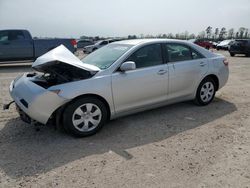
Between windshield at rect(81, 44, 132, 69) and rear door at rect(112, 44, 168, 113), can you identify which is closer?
rear door at rect(112, 44, 168, 113)

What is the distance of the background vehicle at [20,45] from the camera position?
1237cm

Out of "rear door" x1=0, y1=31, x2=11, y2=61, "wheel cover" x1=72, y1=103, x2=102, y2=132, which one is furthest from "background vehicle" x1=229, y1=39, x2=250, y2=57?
"wheel cover" x1=72, y1=103, x2=102, y2=132

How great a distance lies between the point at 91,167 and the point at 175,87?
2572 millimetres

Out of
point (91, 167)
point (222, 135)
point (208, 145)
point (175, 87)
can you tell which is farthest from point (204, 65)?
point (91, 167)

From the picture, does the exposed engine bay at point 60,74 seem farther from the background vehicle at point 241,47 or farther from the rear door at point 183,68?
the background vehicle at point 241,47

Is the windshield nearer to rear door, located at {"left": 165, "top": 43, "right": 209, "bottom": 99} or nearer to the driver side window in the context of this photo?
rear door, located at {"left": 165, "top": 43, "right": 209, "bottom": 99}

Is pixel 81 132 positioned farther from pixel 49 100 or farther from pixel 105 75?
pixel 105 75

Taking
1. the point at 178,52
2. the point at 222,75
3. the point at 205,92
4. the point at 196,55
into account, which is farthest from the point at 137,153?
the point at 222,75

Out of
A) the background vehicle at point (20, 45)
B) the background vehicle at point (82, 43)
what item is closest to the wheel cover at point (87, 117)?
the background vehicle at point (20, 45)

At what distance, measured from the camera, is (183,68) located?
518cm

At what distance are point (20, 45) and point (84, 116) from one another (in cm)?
995

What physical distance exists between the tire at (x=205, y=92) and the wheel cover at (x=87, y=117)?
2495 mm

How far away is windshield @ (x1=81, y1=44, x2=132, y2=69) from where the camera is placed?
179 inches

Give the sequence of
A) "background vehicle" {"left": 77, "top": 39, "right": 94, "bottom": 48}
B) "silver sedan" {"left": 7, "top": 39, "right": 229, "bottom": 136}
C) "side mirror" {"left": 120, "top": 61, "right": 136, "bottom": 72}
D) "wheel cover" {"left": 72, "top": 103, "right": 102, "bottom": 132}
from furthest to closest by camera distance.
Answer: "background vehicle" {"left": 77, "top": 39, "right": 94, "bottom": 48}, "side mirror" {"left": 120, "top": 61, "right": 136, "bottom": 72}, "wheel cover" {"left": 72, "top": 103, "right": 102, "bottom": 132}, "silver sedan" {"left": 7, "top": 39, "right": 229, "bottom": 136}
